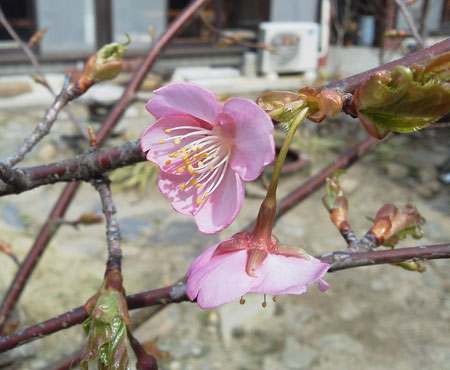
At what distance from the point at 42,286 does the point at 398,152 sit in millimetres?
3954

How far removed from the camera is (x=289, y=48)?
7.83 m

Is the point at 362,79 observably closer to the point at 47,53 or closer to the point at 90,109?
the point at 90,109

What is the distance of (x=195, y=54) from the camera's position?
7848mm

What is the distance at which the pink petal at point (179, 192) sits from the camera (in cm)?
53

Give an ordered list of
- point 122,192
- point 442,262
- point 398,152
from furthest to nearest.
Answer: point 398,152 → point 122,192 → point 442,262

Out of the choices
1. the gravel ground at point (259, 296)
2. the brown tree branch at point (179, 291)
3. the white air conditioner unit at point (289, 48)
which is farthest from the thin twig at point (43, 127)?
the white air conditioner unit at point (289, 48)

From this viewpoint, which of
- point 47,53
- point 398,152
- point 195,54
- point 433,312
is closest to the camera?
point 433,312

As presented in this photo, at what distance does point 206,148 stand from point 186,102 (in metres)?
0.08

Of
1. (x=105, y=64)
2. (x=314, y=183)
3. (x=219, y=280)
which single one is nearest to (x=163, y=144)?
(x=219, y=280)

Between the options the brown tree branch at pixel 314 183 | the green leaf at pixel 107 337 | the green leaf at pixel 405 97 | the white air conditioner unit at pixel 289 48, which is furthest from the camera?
the white air conditioner unit at pixel 289 48

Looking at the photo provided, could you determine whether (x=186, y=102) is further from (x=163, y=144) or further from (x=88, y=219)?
(x=88, y=219)

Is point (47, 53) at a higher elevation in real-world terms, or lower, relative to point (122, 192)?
higher

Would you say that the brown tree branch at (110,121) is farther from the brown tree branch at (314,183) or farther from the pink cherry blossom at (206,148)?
the pink cherry blossom at (206,148)

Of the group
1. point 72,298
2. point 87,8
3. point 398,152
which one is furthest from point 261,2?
point 72,298
